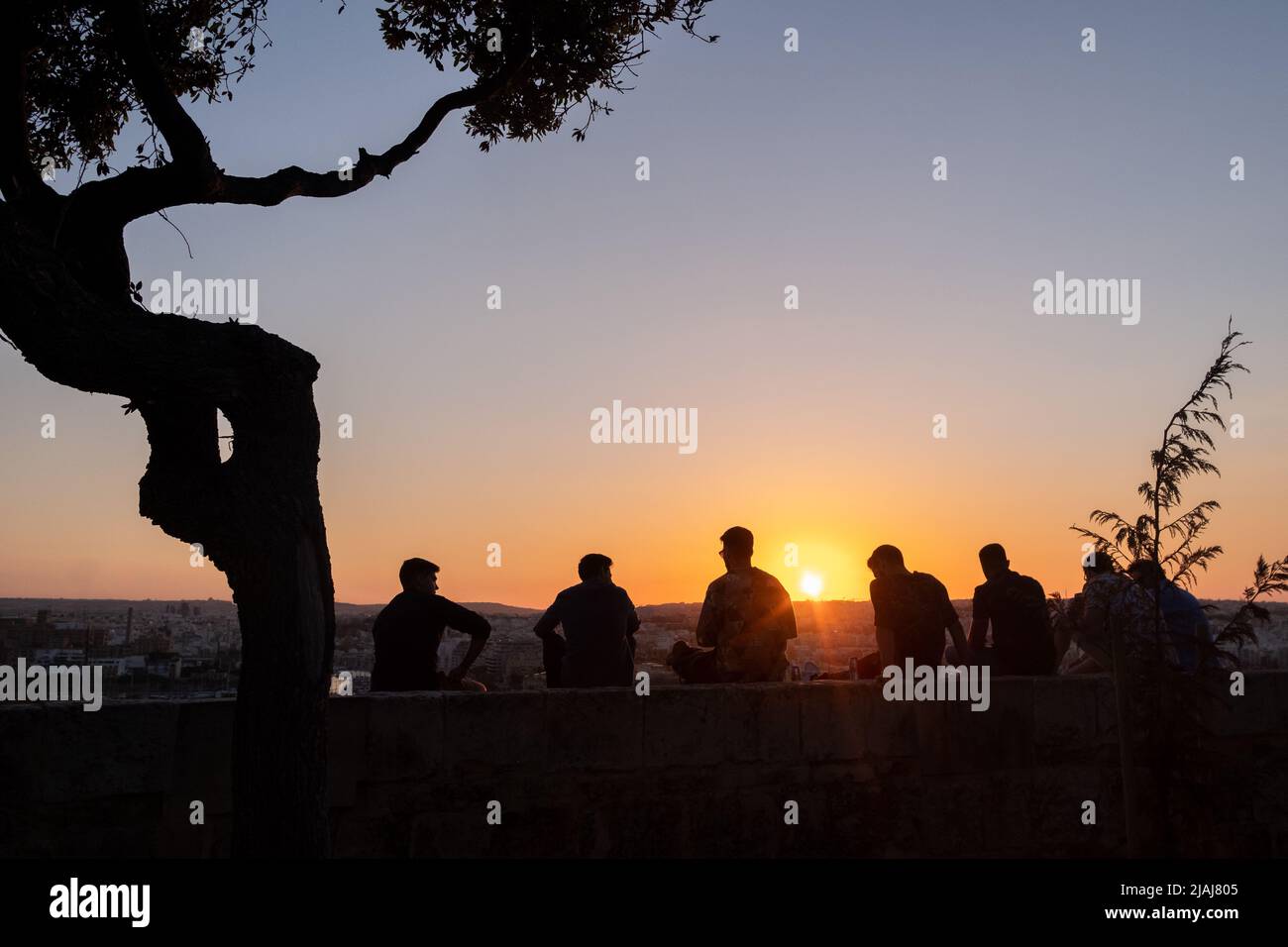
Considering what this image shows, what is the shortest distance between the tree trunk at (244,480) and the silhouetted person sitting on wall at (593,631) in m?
3.23

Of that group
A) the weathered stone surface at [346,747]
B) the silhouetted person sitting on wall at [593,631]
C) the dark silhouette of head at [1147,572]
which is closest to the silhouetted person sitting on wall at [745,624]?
the silhouetted person sitting on wall at [593,631]

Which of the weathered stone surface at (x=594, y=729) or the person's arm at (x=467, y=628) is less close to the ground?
the person's arm at (x=467, y=628)

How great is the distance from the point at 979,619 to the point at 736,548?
82.1 inches

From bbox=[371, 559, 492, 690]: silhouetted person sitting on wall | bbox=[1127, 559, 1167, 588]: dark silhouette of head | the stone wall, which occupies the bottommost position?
the stone wall

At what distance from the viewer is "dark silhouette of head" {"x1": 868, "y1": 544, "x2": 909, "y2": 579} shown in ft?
26.0

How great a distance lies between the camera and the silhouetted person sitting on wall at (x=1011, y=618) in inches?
312

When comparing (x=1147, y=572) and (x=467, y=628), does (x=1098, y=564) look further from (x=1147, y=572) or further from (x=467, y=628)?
(x=467, y=628)

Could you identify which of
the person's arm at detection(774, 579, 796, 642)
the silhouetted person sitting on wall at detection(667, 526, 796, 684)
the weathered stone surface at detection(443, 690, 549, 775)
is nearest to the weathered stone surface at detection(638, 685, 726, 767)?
the weathered stone surface at detection(443, 690, 549, 775)

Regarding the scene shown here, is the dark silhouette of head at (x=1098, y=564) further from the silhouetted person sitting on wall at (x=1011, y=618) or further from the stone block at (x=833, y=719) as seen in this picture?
the stone block at (x=833, y=719)

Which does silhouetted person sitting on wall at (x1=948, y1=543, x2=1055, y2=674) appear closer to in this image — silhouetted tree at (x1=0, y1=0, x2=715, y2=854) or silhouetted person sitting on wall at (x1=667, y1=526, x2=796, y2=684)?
silhouetted person sitting on wall at (x1=667, y1=526, x2=796, y2=684)

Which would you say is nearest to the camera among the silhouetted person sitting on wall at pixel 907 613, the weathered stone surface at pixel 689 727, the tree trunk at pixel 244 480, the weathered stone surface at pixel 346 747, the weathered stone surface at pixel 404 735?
the tree trunk at pixel 244 480

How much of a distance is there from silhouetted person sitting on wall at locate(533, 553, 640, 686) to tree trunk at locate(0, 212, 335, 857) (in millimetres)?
3235

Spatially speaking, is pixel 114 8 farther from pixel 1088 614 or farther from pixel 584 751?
pixel 1088 614

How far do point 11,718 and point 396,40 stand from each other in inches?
186
